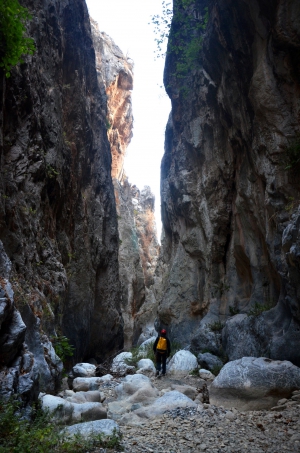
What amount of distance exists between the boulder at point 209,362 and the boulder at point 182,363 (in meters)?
0.22

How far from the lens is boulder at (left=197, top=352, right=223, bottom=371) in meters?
10.9

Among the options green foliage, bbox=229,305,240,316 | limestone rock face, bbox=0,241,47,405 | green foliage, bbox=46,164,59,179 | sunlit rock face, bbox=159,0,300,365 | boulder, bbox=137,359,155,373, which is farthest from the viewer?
green foliage, bbox=229,305,240,316

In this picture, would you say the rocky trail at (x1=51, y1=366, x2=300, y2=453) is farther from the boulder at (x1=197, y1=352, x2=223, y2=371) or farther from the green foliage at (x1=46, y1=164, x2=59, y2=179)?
the green foliage at (x1=46, y1=164, x2=59, y2=179)

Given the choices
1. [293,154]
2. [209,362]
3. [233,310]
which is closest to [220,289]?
[233,310]

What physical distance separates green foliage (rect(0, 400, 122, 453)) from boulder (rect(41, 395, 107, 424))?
923mm

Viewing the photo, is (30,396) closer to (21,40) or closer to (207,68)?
(21,40)

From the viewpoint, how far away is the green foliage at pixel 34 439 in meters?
3.58

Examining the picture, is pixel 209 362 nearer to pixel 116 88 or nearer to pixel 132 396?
pixel 132 396

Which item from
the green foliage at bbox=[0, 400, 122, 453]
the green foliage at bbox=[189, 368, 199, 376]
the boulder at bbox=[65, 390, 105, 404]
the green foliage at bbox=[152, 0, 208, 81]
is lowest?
the green foliage at bbox=[0, 400, 122, 453]

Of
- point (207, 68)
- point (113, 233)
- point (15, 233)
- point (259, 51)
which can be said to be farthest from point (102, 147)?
point (15, 233)

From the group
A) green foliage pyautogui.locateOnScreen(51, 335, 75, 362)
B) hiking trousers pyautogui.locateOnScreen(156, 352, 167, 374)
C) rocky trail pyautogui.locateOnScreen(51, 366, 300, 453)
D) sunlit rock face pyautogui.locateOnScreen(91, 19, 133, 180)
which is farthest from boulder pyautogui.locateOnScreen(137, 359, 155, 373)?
sunlit rock face pyautogui.locateOnScreen(91, 19, 133, 180)

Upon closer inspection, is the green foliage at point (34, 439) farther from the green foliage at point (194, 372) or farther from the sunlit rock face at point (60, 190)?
the green foliage at point (194, 372)

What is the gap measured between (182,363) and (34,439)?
8117 millimetres

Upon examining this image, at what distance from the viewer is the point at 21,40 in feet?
25.0
